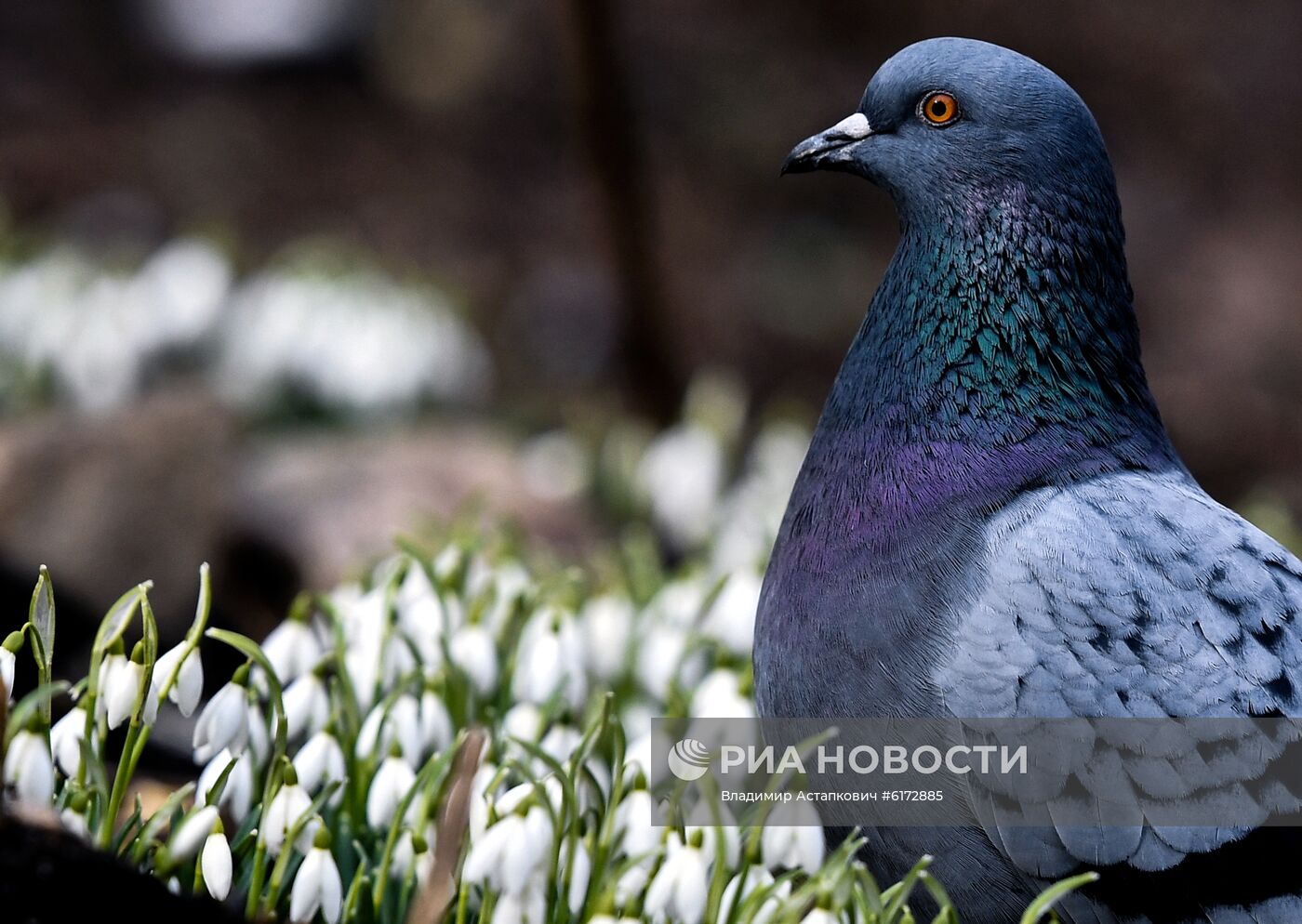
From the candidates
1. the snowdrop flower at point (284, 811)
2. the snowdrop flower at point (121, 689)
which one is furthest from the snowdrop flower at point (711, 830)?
the snowdrop flower at point (121, 689)

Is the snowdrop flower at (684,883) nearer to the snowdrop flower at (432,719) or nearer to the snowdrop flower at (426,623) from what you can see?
the snowdrop flower at (432,719)

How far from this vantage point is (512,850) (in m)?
2.23

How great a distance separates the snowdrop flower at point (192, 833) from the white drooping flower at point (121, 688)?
0.80ft

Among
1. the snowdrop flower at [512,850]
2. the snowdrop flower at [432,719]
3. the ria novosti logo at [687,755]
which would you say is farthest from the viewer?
the ria novosti logo at [687,755]

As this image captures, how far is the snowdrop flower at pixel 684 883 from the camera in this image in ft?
7.61

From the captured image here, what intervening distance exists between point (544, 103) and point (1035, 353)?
8810mm

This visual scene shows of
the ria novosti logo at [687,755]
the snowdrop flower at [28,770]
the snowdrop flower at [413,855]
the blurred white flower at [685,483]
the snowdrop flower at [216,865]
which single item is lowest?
the blurred white flower at [685,483]

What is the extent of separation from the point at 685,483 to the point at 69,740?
330 cm

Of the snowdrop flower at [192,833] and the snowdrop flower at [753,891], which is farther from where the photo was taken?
the snowdrop flower at [753,891]

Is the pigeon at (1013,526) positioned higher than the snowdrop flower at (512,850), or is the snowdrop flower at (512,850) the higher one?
the pigeon at (1013,526)

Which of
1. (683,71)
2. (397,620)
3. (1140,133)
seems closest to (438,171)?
(683,71)

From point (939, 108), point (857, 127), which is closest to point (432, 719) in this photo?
point (857, 127)

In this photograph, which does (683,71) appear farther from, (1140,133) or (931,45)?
(931,45)

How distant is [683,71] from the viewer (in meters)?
10.7
